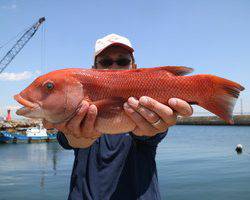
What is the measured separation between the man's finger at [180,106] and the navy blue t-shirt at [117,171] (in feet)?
2.45

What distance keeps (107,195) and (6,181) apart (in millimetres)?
30938

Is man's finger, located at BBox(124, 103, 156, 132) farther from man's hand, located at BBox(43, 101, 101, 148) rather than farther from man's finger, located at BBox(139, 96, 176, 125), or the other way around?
man's hand, located at BBox(43, 101, 101, 148)

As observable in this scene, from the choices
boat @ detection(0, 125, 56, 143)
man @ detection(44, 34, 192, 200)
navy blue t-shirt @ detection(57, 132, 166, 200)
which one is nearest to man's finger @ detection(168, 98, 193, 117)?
man @ detection(44, 34, 192, 200)

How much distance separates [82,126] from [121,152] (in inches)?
32.4

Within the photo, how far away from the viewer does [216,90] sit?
3.92 m

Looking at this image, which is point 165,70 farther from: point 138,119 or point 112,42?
point 112,42

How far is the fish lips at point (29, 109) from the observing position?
12.6 ft

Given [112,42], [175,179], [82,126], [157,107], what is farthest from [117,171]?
[175,179]

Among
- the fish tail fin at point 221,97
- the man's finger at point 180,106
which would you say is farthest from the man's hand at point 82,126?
the fish tail fin at point 221,97

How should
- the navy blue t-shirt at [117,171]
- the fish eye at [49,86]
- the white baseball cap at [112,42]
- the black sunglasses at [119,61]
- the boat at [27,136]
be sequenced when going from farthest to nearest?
the boat at [27,136] < the black sunglasses at [119,61] < the white baseball cap at [112,42] < the navy blue t-shirt at [117,171] < the fish eye at [49,86]

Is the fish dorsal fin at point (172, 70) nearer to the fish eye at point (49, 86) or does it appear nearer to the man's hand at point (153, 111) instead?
the man's hand at point (153, 111)

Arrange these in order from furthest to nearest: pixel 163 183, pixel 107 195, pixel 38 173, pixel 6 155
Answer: pixel 6 155, pixel 38 173, pixel 163 183, pixel 107 195

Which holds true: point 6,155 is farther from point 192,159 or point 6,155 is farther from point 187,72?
point 187,72

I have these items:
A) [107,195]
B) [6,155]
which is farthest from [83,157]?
[6,155]
